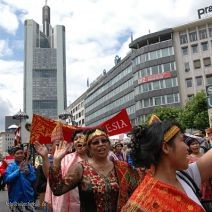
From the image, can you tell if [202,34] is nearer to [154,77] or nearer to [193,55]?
[193,55]

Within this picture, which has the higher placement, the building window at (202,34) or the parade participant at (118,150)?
the building window at (202,34)

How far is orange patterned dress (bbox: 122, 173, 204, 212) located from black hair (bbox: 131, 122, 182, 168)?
20 centimetres

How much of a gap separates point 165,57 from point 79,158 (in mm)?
54049

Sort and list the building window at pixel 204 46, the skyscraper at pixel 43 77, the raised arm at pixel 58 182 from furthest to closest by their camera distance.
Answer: the skyscraper at pixel 43 77 → the building window at pixel 204 46 → the raised arm at pixel 58 182

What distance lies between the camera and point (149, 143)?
2.13m

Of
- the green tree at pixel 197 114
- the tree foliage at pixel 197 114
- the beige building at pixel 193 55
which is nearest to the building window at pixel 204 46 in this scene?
the beige building at pixel 193 55

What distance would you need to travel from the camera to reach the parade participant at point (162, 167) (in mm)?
1876

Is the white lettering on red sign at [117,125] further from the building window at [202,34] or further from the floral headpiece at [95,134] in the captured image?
the building window at [202,34]

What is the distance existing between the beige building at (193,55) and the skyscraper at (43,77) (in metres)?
118

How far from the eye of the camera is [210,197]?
5.09 metres

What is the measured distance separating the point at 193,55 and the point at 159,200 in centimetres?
5650

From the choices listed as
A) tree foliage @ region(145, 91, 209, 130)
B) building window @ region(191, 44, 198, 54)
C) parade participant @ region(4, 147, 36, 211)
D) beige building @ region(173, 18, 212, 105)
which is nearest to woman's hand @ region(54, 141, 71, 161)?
parade participant @ region(4, 147, 36, 211)

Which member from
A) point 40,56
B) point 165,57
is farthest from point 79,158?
point 40,56

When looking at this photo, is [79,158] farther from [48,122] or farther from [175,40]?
[175,40]
